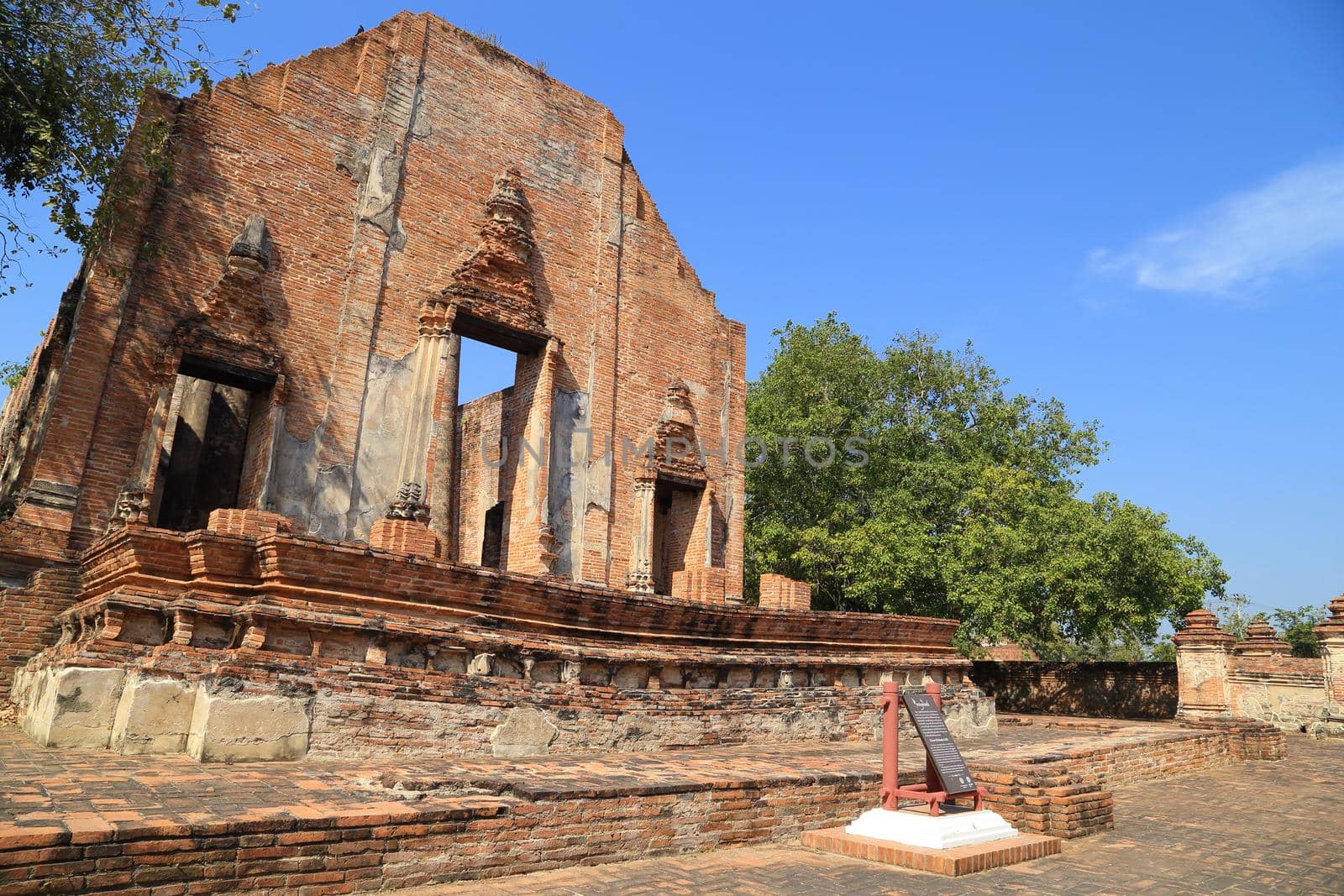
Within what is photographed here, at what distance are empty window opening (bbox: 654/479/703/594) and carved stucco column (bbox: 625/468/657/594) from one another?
0.67m

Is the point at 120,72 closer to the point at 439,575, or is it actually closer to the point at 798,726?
the point at 439,575

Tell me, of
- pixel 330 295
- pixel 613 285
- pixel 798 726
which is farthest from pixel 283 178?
pixel 798 726

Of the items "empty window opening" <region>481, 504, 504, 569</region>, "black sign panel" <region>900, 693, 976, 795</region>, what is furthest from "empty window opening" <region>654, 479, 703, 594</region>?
"black sign panel" <region>900, 693, 976, 795</region>

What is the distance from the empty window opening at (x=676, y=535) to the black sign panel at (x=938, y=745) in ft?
29.4

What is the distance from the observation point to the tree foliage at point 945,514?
17578 mm

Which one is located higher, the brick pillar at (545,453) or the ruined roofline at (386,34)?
the ruined roofline at (386,34)

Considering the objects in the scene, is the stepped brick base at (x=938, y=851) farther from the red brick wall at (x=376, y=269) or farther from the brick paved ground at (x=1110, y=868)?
the red brick wall at (x=376, y=269)

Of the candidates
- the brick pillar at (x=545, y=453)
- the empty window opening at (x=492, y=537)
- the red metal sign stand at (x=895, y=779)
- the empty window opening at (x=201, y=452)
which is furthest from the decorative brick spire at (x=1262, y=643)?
the empty window opening at (x=201, y=452)

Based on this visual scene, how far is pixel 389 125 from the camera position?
1245 centimetres

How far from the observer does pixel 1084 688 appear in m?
19.7

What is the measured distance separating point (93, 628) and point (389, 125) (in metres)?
8.41

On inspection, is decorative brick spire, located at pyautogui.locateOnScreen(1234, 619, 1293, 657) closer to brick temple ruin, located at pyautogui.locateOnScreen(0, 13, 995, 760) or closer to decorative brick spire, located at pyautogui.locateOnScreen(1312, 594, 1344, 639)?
decorative brick spire, located at pyautogui.locateOnScreen(1312, 594, 1344, 639)

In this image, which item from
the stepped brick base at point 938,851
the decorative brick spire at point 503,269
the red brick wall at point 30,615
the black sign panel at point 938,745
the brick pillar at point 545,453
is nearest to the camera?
the stepped brick base at point 938,851

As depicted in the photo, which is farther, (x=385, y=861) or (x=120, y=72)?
(x=120, y=72)
